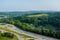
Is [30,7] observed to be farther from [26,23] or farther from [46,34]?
[46,34]

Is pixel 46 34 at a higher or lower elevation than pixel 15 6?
lower

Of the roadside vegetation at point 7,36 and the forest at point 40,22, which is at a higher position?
the forest at point 40,22

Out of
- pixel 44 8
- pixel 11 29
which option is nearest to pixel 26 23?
pixel 11 29

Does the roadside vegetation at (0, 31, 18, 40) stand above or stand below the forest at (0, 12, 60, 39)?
below

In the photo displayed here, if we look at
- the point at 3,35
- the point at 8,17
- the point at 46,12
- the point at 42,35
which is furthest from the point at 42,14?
the point at 3,35

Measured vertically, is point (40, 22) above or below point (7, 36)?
above

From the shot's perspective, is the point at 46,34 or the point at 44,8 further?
the point at 44,8

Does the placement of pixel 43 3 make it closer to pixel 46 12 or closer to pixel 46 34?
pixel 46 12

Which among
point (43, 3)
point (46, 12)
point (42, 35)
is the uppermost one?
point (43, 3)

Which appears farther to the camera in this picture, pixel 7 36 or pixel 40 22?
pixel 40 22
